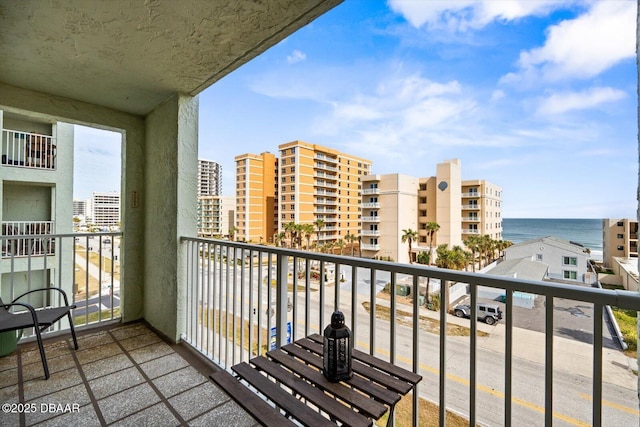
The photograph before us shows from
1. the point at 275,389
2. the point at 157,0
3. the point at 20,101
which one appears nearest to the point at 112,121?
the point at 20,101

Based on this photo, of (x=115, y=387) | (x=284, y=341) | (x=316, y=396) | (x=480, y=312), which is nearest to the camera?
(x=316, y=396)

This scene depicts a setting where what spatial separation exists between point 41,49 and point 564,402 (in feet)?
30.6

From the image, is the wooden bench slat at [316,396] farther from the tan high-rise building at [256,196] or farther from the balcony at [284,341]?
the tan high-rise building at [256,196]

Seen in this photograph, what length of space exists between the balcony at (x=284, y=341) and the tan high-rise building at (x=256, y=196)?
76.3ft

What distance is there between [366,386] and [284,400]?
34 centimetres

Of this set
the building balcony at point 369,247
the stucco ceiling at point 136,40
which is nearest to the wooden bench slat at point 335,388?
the stucco ceiling at point 136,40

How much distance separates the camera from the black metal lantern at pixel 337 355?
3.94 ft

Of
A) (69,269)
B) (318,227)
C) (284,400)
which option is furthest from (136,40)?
(318,227)

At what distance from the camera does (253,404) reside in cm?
110

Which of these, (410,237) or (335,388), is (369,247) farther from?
(335,388)

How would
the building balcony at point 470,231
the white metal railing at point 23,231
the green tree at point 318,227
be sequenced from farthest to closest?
the green tree at point 318,227, the building balcony at point 470,231, the white metal railing at point 23,231

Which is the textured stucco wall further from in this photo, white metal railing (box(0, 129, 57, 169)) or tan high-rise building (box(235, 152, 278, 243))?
tan high-rise building (box(235, 152, 278, 243))

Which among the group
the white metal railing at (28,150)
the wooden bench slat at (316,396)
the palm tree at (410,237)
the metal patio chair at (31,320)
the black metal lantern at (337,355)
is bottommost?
the palm tree at (410,237)

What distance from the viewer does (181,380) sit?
2.25 meters
